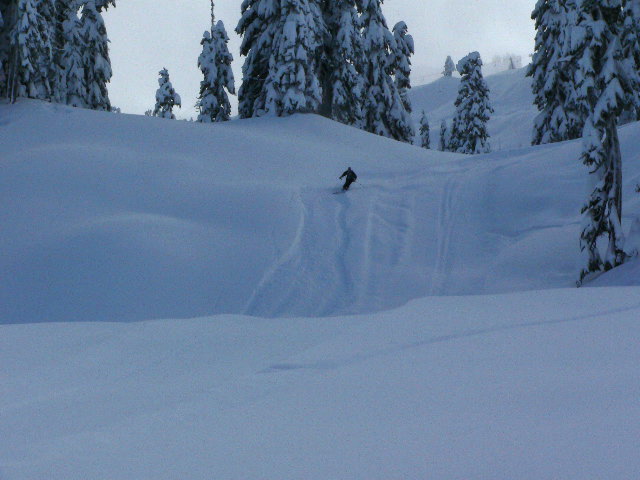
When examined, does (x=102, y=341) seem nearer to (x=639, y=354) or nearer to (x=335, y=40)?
(x=639, y=354)

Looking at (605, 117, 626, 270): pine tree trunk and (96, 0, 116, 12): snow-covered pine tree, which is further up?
(96, 0, 116, 12): snow-covered pine tree

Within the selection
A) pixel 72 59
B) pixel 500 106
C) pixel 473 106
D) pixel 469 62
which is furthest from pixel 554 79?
pixel 500 106

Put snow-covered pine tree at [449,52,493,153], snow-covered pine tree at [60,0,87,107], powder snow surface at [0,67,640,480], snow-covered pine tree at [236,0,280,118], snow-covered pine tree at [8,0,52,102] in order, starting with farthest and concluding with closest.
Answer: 1. snow-covered pine tree at [449,52,493,153]
2. snow-covered pine tree at [60,0,87,107]
3. snow-covered pine tree at [236,0,280,118]
4. snow-covered pine tree at [8,0,52,102]
5. powder snow surface at [0,67,640,480]

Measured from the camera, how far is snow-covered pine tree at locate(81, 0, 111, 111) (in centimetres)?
3706

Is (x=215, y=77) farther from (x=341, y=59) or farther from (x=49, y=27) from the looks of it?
(x=49, y=27)

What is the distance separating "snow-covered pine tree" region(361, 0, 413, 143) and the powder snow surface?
61.5 feet

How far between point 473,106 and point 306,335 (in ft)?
151

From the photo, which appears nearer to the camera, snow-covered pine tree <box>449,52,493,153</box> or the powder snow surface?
the powder snow surface

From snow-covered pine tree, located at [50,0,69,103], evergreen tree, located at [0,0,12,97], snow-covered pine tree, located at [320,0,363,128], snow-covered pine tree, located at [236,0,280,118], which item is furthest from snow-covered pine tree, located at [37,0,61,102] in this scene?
snow-covered pine tree, located at [320,0,363,128]

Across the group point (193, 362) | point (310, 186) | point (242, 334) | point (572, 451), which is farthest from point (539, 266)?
point (572, 451)

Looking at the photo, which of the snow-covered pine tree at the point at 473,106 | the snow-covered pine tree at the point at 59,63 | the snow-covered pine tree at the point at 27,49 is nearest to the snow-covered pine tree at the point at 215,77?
the snow-covered pine tree at the point at 59,63

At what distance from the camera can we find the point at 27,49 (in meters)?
26.0

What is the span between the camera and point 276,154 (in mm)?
23734

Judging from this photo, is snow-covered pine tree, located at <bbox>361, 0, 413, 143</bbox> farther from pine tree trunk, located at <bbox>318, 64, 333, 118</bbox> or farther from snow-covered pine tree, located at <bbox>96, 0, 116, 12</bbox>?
snow-covered pine tree, located at <bbox>96, 0, 116, 12</bbox>
